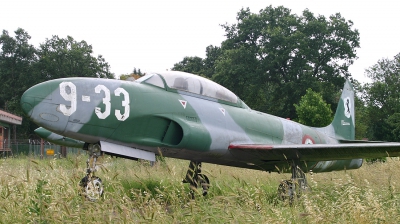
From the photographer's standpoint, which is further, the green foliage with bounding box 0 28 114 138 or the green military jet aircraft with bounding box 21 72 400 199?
the green foliage with bounding box 0 28 114 138

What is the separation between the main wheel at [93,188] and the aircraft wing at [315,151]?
290 cm

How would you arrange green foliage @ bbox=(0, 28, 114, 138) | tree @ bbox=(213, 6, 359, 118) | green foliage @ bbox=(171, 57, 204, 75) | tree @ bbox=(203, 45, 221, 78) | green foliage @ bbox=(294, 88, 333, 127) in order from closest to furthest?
green foliage @ bbox=(294, 88, 333, 127) < tree @ bbox=(213, 6, 359, 118) < green foliage @ bbox=(0, 28, 114, 138) < green foliage @ bbox=(171, 57, 204, 75) < tree @ bbox=(203, 45, 221, 78)

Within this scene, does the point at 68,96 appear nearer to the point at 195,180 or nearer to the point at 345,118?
the point at 195,180

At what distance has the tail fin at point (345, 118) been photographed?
1268cm

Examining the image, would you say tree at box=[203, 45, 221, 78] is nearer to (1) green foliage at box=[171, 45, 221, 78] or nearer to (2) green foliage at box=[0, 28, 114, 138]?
(1) green foliage at box=[171, 45, 221, 78]

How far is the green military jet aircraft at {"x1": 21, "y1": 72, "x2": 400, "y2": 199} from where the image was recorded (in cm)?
648

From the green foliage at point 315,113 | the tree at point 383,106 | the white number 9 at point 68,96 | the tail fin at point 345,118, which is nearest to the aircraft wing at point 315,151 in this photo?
the white number 9 at point 68,96

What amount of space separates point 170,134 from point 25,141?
3818 centimetres

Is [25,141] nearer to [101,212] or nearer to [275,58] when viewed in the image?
[275,58]

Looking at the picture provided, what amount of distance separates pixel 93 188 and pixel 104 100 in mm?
1995

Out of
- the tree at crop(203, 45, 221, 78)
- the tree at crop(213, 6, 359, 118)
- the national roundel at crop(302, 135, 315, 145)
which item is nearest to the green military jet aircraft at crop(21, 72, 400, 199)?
the national roundel at crop(302, 135, 315, 145)

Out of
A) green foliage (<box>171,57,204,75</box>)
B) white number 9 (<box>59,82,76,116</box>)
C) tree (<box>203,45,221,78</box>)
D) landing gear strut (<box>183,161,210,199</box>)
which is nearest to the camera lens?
landing gear strut (<box>183,161,210,199</box>)

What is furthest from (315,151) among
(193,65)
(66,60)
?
(193,65)

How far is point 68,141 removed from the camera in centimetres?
912
